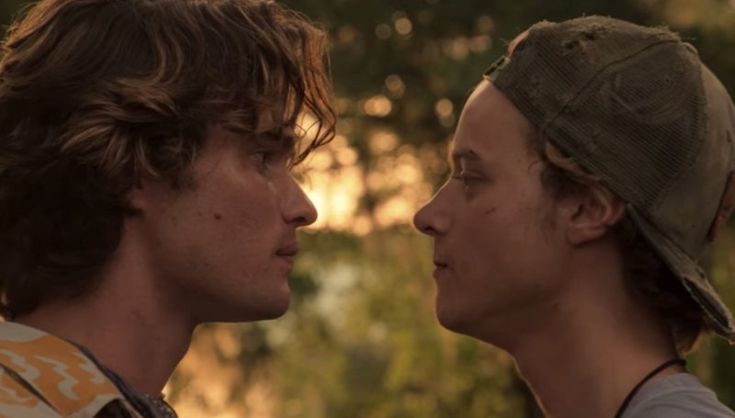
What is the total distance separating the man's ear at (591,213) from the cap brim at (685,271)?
1.5 inches

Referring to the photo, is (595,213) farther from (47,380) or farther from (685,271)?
(47,380)

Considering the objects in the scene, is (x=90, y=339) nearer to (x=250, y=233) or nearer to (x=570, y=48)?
(x=250, y=233)

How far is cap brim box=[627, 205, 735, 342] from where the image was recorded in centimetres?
389

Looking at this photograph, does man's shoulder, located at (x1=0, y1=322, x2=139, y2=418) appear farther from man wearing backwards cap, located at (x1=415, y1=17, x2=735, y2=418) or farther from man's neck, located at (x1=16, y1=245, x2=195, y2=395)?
man wearing backwards cap, located at (x1=415, y1=17, x2=735, y2=418)

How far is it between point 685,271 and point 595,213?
0.21 m

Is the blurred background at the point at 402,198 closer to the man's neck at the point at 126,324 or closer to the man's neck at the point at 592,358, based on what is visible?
the man's neck at the point at 592,358

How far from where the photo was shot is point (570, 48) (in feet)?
13.2

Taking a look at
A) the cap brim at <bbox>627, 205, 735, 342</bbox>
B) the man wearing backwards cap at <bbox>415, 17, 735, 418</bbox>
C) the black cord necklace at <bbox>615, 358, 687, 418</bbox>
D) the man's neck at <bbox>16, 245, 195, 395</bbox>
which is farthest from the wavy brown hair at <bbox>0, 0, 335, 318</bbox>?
the black cord necklace at <bbox>615, 358, 687, 418</bbox>

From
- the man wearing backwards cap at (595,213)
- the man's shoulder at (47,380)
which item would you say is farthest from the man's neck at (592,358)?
the man's shoulder at (47,380)

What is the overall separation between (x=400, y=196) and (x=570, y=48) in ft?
40.0

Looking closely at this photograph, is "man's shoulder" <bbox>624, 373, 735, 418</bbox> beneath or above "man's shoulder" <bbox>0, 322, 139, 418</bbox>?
beneath

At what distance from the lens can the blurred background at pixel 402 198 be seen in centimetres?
1389

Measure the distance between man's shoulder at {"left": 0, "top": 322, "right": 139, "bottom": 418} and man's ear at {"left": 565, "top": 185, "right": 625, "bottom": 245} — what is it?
100 cm

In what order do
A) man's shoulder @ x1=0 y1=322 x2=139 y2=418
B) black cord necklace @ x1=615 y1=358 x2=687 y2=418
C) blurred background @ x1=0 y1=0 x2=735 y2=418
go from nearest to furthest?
man's shoulder @ x1=0 y1=322 x2=139 y2=418 < black cord necklace @ x1=615 y1=358 x2=687 y2=418 < blurred background @ x1=0 y1=0 x2=735 y2=418
